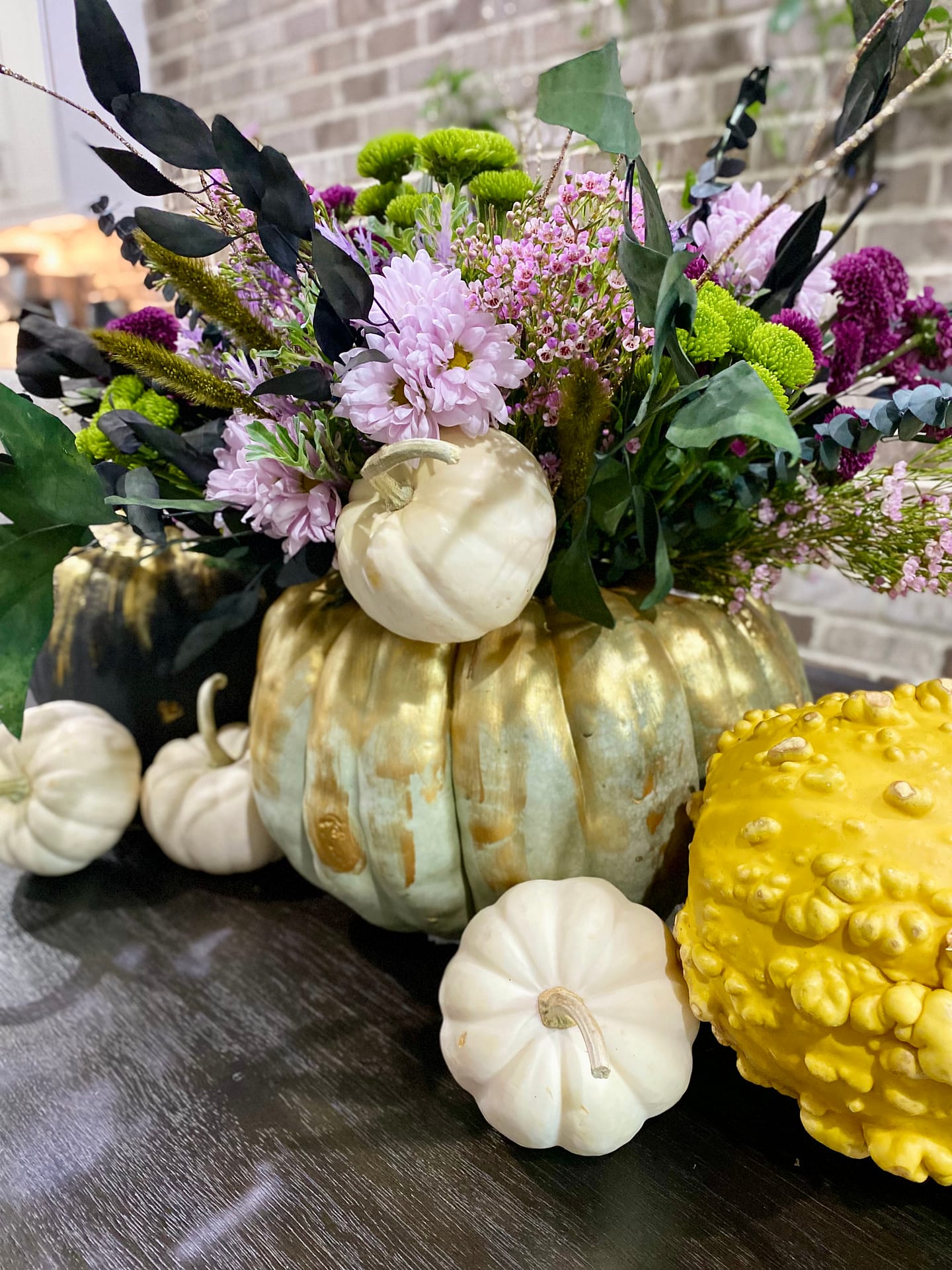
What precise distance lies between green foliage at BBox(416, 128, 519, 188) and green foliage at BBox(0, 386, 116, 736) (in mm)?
279

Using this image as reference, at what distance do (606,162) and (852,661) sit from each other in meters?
1.13

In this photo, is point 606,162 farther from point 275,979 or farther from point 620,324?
point 275,979

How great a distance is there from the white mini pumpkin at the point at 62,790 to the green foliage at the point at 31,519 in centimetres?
22

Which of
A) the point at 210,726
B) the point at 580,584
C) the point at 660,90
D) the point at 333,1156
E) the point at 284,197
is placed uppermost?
the point at 660,90

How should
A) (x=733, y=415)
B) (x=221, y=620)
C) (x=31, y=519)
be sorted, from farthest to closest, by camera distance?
(x=221, y=620)
(x=31, y=519)
(x=733, y=415)

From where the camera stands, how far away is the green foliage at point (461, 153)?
53cm

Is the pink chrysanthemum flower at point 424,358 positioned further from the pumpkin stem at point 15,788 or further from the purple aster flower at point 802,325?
the pumpkin stem at point 15,788

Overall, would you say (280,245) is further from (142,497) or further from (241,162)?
(142,497)

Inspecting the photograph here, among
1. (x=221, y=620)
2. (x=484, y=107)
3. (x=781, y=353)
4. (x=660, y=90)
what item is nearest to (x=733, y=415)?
(x=781, y=353)

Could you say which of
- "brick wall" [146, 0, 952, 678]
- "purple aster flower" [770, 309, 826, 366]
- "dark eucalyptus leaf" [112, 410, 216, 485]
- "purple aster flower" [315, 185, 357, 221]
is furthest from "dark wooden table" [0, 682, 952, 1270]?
"brick wall" [146, 0, 952, 678]

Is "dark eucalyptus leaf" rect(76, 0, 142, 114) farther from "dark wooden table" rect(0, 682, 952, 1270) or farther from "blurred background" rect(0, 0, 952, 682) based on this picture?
"dark wooden table" rect(0, 682, 952, 1270)

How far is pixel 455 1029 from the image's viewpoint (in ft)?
1.55

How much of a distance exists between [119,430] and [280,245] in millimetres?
212

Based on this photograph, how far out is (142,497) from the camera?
1.75 feet
